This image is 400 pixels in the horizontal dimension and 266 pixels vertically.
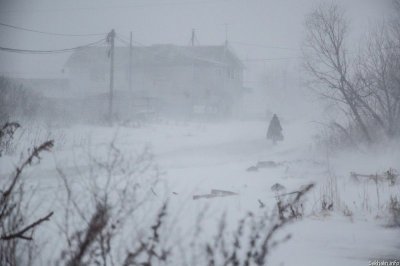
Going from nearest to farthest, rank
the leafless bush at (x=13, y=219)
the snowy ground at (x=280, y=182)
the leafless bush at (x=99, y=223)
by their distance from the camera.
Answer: the leafless bush at (x=13, y=219)
the leafless bush at (x=99, y=223)
the snowy ground at (x=280, y=182)

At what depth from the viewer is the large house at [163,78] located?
34.0 metres

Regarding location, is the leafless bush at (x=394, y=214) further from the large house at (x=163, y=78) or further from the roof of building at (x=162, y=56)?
the roof of building at (x=162, y=56)

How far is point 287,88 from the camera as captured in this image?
73.9m

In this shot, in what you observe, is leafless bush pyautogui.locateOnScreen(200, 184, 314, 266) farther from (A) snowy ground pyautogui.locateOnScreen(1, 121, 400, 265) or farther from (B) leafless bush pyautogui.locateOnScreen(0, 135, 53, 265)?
(B) leafless bush pyautogui.locateOnScreen(0, 135, 53, 265)

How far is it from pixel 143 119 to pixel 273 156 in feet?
48.5

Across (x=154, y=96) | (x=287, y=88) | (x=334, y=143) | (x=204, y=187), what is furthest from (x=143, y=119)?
(x=287, y=88)

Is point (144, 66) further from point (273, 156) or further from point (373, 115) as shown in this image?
point (373, 115)

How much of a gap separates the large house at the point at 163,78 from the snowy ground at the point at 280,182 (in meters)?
15.8

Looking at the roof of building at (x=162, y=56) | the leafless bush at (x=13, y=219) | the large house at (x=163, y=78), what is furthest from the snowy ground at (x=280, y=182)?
the roof of building at (x=162, y=56)

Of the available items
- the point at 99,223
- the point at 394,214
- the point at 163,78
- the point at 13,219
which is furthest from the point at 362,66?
the point at 163,78

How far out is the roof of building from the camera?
35.8 metres

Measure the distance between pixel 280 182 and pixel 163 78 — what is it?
30.1 meters

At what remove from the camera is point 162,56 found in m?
36.7

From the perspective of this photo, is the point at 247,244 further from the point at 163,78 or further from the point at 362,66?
the point at 163,78
